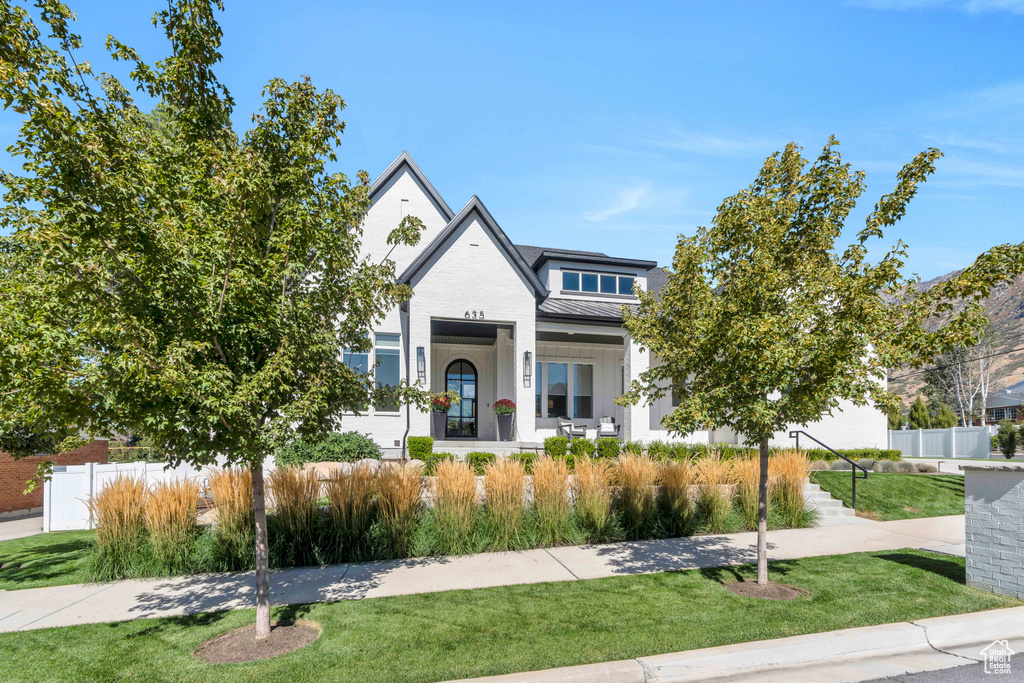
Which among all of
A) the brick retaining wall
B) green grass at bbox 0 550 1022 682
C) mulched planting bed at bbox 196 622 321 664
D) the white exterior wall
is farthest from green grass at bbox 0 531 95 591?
the white exterior wall

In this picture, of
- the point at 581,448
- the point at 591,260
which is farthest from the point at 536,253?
the point at 581,448

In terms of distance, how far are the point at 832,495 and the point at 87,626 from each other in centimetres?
1269

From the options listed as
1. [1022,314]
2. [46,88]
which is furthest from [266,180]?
[1022,314]

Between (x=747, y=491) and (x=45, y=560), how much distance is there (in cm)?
1168

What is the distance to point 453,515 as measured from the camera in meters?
8.30

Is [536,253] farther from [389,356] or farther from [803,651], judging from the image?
[803,651]

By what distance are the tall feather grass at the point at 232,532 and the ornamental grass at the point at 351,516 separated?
1.13 m

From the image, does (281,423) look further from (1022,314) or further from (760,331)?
(1022,314)

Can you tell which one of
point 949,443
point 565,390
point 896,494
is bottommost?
point 949,443

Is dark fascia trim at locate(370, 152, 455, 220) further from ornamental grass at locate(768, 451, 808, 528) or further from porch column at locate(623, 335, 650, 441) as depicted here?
ornamental grass at locate(768, 451, 808, 528)

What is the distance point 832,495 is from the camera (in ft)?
38.3

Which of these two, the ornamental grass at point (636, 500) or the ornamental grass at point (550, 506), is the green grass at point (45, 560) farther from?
the ornamental grass at point (636, 500)

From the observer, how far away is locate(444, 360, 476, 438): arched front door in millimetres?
20312

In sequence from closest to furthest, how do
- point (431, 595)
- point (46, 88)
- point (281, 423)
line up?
point (46, 88), point (281, 423), point (431, 595)
